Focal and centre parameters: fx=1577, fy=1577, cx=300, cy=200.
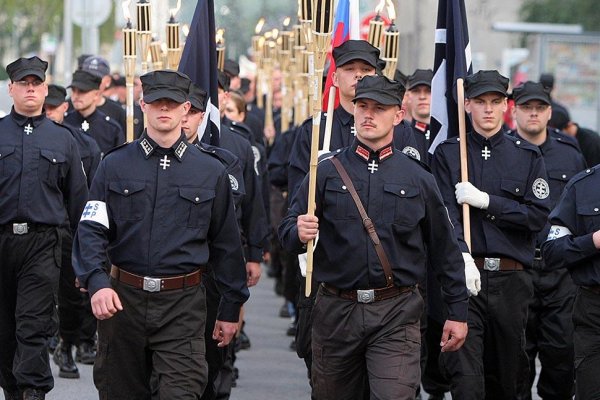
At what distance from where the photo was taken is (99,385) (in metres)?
8.30

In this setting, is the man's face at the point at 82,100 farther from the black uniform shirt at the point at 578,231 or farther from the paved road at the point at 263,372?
the black uniform shirt at the point at 578,231

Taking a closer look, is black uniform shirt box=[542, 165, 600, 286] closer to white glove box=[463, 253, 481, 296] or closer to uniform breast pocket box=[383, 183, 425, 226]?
white glove box=[463, 253, 481, 296]

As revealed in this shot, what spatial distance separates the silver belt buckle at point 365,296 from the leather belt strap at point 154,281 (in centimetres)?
89

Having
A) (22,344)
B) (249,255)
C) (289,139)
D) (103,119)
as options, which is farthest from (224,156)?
(289,139)

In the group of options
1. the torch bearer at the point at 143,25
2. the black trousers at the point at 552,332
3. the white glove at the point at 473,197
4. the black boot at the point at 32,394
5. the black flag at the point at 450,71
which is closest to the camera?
the white glove at the point at 473,197

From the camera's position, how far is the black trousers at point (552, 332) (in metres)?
11.0

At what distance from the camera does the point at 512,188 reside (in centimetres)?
977

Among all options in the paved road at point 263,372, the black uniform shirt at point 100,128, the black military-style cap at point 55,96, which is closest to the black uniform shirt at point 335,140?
the paved road at point 263,372

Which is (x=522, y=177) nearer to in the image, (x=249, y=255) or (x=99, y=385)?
(x=249, y=255)

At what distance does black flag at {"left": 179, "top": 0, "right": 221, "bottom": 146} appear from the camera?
10297mm

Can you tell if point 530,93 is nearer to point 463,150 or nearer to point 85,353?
point 463,150

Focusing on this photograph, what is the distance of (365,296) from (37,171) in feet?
11.2

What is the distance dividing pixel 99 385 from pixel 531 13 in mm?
43094

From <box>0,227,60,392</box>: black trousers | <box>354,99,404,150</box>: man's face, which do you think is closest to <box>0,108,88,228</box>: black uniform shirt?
<box>0,227,60,392</box>: black trousers
